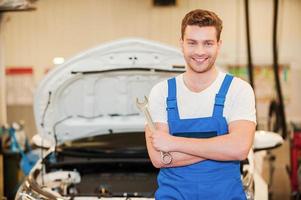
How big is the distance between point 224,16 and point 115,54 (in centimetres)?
301

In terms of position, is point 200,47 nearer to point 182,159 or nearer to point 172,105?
point 172,105

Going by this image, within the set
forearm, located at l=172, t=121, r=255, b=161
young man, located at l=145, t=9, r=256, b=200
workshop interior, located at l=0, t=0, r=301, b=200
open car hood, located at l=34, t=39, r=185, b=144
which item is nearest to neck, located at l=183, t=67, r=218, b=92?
young man, located at l=145, t=9, r=256, b=200

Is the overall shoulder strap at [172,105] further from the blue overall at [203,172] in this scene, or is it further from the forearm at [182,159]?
the forearm at [182,159]

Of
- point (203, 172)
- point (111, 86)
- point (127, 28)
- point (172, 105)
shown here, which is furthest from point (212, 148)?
point (127, 28)

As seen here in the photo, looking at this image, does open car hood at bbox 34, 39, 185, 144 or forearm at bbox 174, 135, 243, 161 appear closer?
forearm at bbox 174, 135, 243, 161

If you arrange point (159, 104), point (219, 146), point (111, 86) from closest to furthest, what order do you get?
point (219, 146) → point (159, 104) → point (111, 86)

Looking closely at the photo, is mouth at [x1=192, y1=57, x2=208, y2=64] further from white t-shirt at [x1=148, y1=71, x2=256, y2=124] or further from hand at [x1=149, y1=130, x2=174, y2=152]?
hand at [x1=149, y1=130, x2=174, y2=152]

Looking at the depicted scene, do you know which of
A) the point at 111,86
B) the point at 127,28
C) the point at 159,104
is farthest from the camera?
the point at 127,28

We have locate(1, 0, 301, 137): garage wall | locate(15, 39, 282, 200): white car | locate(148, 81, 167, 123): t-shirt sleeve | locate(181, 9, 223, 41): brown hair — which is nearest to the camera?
locate(181, 9, 223, 41): brown hair

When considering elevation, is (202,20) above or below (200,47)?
above

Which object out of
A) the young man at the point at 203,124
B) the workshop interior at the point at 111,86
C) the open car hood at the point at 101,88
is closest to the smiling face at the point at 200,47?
the young man at the point at 203,124

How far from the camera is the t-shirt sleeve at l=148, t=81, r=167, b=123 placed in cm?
201

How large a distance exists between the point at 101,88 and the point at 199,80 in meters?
1.58

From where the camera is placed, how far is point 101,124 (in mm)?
3543
